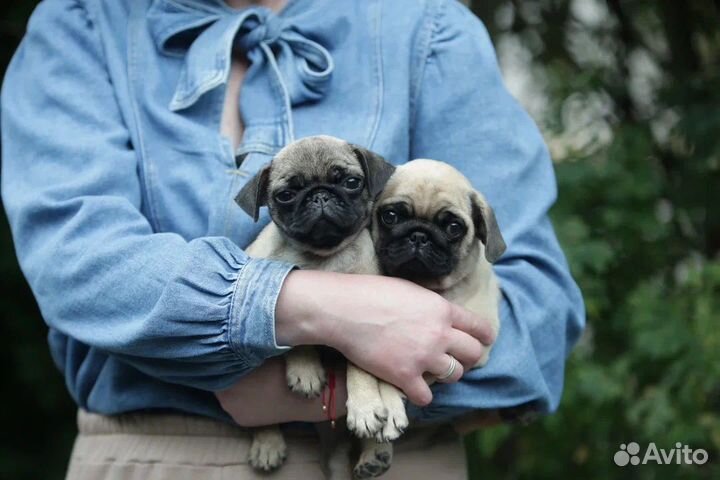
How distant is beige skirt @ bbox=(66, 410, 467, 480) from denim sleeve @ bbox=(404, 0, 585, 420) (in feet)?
0.82

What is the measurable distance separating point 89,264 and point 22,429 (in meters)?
3.12

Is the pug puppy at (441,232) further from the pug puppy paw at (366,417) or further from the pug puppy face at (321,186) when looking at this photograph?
the pug puppy paw at (366,417)

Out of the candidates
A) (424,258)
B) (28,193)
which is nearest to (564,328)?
(424,258)

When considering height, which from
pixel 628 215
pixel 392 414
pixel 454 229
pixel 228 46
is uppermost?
Answer: pixel 228 46

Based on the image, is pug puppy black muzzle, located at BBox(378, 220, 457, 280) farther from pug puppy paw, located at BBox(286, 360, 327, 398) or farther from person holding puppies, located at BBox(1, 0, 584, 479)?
pug puppy paw, located at BBox(286, 360, 327, 398)

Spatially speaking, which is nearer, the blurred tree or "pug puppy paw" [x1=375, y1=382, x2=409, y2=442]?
"pug puppy paw" [x1=375, y1=382, x2=409, y2=442]

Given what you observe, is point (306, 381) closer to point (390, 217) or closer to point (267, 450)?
point (267, 450)

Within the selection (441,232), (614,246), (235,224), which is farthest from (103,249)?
(614,246)

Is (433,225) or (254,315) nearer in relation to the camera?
(254,315)

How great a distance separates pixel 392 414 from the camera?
225cm

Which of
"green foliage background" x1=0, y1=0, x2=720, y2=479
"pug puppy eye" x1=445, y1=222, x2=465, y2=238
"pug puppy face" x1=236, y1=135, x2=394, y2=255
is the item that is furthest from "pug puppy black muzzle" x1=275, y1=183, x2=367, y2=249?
"green foliage background" x1=0, y1=0, x2=720, y2=479

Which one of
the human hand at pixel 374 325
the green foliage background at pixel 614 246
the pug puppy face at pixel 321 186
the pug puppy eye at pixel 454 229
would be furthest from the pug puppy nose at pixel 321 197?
the green foliage background at pixel 614 246

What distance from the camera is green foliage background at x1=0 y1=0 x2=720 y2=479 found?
13.9ft

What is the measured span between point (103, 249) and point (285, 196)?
456 millimetres
